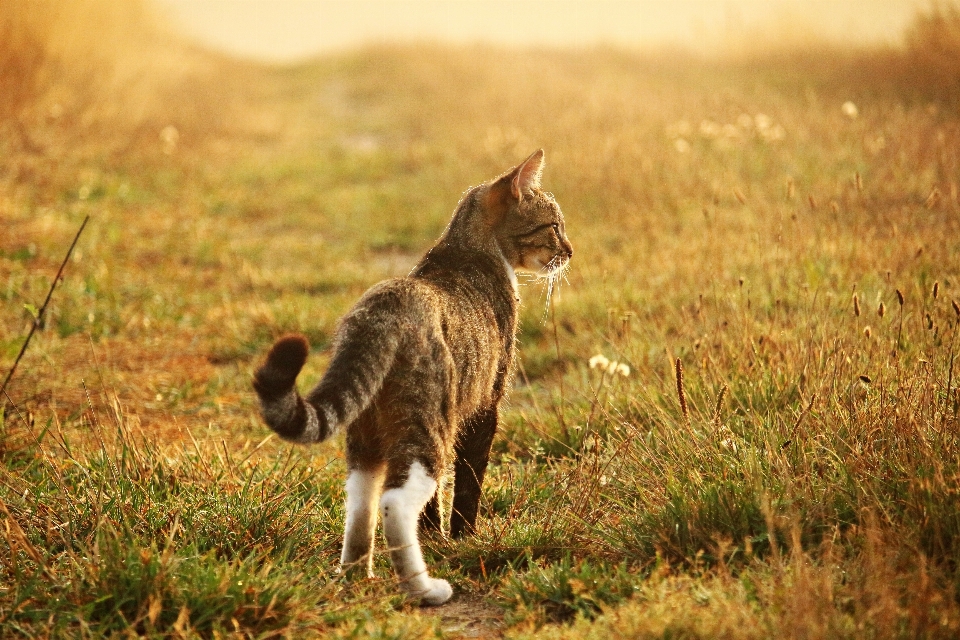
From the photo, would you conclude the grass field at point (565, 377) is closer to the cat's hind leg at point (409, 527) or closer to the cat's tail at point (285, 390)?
the cat's hind leg at point (409, 527)

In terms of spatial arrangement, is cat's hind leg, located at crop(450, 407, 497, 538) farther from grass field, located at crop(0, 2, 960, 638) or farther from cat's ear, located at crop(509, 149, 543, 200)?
cat's ear, located at crop(509, 149, 543, 200)

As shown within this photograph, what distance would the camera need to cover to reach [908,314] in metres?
4.18

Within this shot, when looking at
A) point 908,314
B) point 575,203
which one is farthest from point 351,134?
point 908,314

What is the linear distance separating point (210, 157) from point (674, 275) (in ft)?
26.4

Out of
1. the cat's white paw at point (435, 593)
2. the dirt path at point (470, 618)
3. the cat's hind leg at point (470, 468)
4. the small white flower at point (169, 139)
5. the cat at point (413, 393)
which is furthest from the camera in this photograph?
the small white flower at point (169, 139)

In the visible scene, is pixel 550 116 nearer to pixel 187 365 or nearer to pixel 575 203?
pixel 575 203

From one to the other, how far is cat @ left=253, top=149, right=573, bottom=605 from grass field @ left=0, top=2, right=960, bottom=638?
19 centimetres

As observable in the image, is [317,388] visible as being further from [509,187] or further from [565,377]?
[565,377]

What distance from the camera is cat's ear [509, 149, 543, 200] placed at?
11.4 feet

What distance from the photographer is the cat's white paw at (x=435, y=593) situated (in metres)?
2.72

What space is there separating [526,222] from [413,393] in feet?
3.80

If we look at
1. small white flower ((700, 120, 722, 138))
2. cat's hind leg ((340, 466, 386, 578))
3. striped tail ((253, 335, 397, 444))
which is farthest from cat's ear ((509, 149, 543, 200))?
small white flower ((700, 120, 722, 138))

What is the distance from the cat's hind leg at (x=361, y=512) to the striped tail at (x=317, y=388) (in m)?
0.33

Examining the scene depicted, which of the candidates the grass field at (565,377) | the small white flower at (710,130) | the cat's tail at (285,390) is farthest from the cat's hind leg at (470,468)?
the small white flower at (710,130)
